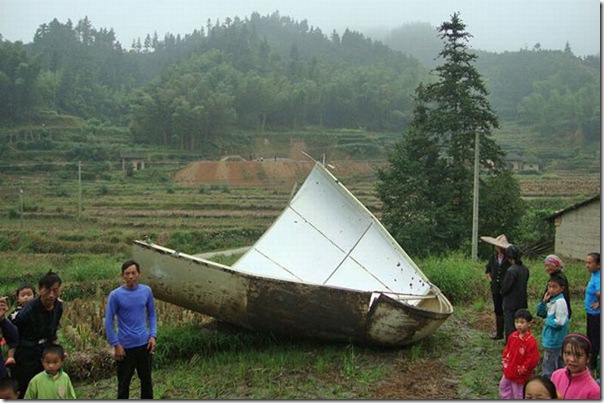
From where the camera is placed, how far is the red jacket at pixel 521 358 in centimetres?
382

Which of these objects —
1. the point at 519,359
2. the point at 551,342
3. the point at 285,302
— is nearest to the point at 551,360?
the point at 551,342

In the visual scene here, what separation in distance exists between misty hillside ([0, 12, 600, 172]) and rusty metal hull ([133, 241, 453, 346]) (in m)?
37.8

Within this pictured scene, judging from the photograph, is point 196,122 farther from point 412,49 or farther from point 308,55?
point 412,49

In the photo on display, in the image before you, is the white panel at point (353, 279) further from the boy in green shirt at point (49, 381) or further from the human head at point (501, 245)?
the boy in green shirt at point (49, 381)

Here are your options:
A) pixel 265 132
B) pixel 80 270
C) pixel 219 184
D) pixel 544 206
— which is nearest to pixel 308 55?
pixel 265 132

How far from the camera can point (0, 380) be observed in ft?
10.3

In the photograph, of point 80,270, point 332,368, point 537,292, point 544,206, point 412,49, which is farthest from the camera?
Result: point 412,49

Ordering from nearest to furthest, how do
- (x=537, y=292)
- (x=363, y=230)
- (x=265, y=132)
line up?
(x=363, y=230)
(x=537, y=292)
(x=265, y=132)

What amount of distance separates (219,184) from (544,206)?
20.3 metres

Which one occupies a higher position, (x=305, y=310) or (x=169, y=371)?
(x=305, y=310)

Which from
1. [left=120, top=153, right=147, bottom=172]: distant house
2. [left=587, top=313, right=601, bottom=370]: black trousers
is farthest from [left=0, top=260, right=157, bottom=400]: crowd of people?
[left=120, top=153, right=147, bottom=172]: distant house

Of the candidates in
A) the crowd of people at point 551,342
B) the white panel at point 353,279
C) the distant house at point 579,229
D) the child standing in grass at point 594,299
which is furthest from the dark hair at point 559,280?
the distant house at point 579,229

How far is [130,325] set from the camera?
3.88 metres

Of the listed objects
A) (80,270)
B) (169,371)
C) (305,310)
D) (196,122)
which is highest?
(196,122)
